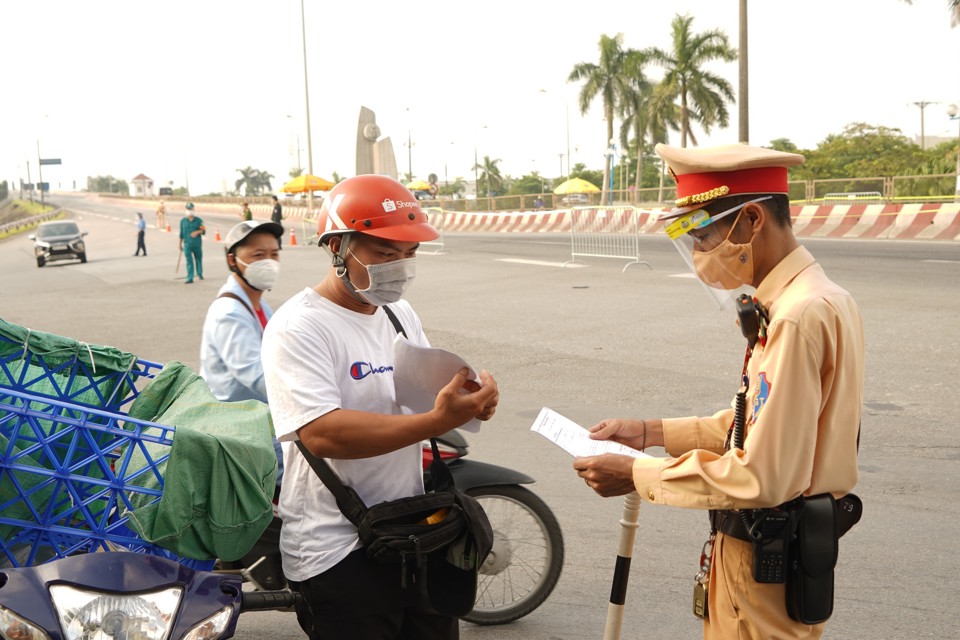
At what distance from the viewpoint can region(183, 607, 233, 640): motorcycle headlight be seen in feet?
7.78

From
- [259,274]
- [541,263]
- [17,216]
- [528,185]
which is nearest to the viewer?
[259,274]

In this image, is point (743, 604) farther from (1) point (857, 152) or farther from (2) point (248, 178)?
(2) point (248, 178)

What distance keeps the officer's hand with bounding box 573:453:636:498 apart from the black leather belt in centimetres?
23

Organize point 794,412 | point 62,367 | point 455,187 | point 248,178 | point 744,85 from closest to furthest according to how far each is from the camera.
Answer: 1. point 794,412
2. point 62,367
3. point 744,85
4. point 455,187
5. point 248,178

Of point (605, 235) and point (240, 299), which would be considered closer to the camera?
point (240, 299)

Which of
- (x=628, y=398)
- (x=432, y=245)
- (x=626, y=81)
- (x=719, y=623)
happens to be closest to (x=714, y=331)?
(x=628, y=398)

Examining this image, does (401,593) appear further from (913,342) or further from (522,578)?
(913,342)

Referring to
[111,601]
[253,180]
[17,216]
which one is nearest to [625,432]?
[111,601]

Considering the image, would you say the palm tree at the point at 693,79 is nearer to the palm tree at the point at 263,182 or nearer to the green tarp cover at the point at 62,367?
the green tarp cover at the point at 62,367

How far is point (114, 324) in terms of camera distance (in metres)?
14.2

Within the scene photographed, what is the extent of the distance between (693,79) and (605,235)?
36.5 metres

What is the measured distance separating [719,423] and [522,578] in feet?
6.38

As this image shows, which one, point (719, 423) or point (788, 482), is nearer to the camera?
point (788, 482)

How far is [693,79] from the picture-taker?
55.0m
